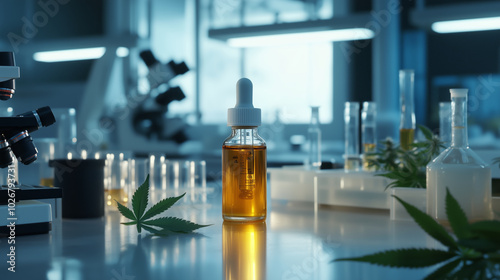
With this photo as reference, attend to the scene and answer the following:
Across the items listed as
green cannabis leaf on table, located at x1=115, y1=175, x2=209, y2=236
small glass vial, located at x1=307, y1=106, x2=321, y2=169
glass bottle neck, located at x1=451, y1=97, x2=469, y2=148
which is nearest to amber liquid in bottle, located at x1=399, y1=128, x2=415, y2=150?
small glass vial, located at x1=307, y1=106, x2=321, y2=169

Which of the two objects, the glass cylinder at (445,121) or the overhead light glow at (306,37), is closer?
the glass cylinder at (445,121)

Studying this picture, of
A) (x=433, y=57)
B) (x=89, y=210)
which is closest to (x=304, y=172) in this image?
(x=89, y=210)

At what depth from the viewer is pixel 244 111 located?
0.97m

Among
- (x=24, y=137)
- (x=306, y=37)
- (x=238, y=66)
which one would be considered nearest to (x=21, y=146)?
(x=24, y=137)

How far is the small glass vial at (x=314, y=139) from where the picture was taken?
147 cm

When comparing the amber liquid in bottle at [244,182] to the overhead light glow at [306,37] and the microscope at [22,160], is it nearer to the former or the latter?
the microscope at [22,160]

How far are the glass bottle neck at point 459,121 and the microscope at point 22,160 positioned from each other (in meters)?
0.68

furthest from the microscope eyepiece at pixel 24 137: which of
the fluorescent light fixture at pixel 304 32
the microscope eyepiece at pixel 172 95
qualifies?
the fluorescent light fixture at pixel 304 32

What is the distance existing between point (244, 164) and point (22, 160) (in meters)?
0.38

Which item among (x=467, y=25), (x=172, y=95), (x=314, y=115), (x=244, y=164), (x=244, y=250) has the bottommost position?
(x=244, y=250)

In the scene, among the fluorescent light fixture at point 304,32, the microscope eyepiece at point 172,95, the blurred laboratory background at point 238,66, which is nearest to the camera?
the microscope eyepiece at point 172,95

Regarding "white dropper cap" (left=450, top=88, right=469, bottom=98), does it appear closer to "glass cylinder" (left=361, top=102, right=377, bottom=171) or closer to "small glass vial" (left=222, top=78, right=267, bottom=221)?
"small glass vial" (left=222, top=78, right=267, bottom=221)

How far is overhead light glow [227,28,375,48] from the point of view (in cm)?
331

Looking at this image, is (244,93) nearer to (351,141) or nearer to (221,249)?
(221,249)
